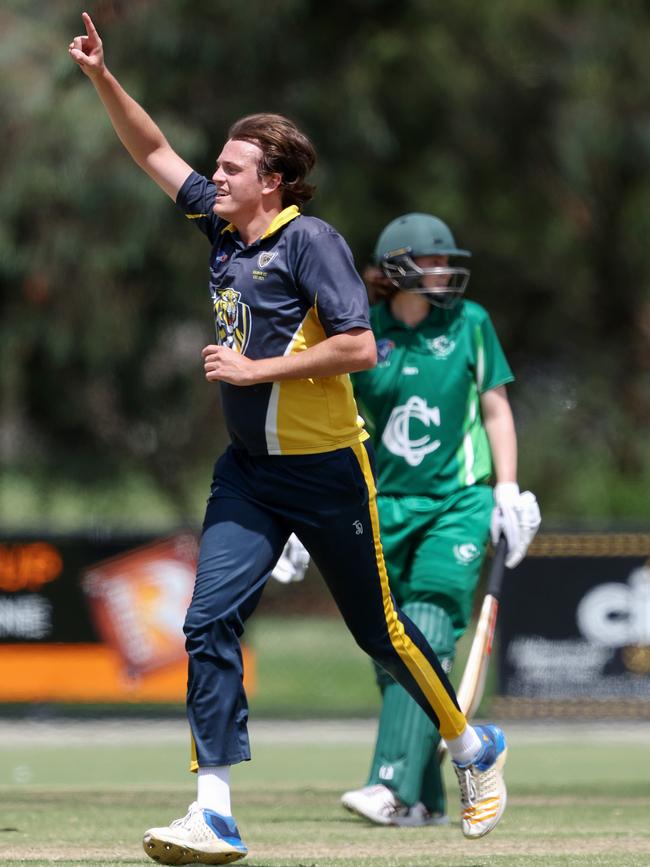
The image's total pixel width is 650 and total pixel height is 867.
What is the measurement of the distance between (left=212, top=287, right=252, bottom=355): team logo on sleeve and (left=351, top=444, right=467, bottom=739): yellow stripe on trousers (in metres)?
0.48

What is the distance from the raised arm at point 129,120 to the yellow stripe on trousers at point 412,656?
1.11 m

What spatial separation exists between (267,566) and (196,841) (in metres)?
0.85

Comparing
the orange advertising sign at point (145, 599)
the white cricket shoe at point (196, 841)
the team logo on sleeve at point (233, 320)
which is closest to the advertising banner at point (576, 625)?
the orange advertising sign at point (145, 599)

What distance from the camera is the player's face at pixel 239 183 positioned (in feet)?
16.1

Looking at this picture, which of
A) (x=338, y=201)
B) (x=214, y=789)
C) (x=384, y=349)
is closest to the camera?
(x=214, y=789)

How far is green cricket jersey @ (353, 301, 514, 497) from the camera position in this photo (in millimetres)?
6477

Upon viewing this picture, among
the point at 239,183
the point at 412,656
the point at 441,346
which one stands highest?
the point at 239,183

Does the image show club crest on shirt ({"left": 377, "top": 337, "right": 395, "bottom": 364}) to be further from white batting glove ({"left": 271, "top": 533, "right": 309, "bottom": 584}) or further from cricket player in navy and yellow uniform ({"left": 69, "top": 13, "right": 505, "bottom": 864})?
cricket player in navy and yellow uniform ({"left": 69, "top": 13, "right": 505, "bottom": 864})

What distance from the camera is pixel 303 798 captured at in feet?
24.4

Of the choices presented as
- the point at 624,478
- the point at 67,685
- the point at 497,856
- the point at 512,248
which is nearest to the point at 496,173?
the point at 512,248

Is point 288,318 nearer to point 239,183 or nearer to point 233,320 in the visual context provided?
point 233,320

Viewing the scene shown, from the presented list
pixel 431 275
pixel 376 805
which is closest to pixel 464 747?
pixel 376 805

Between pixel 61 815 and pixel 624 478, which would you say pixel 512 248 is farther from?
pixel 61 815

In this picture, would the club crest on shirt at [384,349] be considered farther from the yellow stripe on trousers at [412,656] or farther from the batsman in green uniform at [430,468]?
the yellow stripe on trousers at [412,656]
